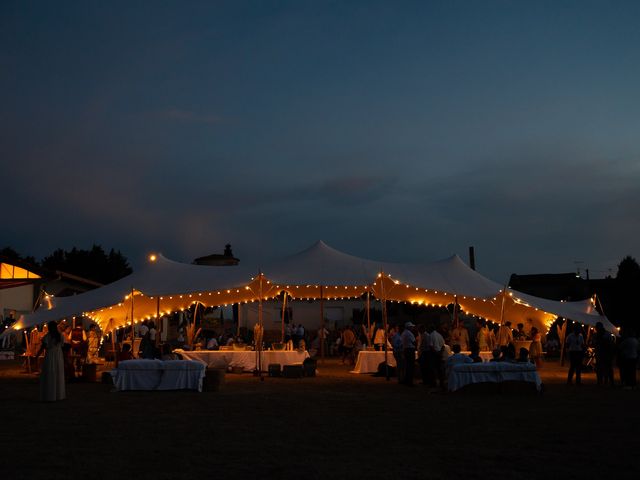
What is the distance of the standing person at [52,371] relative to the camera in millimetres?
11078

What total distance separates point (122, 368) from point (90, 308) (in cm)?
459

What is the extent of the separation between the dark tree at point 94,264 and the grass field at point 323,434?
47.2 metres

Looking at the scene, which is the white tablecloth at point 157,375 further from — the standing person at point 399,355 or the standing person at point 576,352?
the standing person at point 576,352

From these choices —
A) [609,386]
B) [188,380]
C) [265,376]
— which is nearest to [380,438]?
[188,380]

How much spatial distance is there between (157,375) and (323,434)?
6.42 meters

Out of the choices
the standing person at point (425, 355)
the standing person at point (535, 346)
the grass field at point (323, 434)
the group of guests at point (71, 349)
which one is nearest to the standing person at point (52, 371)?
the grass field at point (323, 434)

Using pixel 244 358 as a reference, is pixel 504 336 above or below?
above

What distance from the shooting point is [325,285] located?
1738 cm

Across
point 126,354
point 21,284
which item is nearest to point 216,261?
point 21,284

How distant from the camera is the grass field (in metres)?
5.88

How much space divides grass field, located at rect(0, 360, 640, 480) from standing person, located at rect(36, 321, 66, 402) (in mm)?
269

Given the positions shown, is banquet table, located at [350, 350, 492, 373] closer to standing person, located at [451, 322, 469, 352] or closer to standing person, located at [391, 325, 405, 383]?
standing person, located at [451, 322, 469, 352]

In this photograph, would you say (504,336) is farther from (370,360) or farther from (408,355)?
(408,355)

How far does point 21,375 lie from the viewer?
1750 cm
